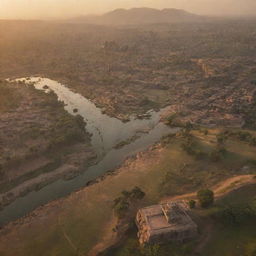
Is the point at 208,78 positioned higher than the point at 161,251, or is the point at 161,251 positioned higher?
the point at 161,251

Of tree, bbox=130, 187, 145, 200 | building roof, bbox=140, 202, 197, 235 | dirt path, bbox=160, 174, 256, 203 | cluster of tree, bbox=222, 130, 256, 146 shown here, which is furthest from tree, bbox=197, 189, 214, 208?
cluster of tree, bbox=222, 130, 256, 146

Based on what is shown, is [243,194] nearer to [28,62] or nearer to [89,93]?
[89,93]

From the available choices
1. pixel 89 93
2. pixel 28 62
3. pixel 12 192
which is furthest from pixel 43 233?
pixel 28 62

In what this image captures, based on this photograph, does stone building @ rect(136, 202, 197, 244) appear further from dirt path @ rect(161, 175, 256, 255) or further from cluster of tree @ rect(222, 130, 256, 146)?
cluster of tree @ rect(222, 130, 256, 146)

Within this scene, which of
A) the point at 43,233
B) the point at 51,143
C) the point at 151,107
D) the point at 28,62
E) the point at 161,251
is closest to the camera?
the point at 161,251

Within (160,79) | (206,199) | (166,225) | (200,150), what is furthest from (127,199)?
(160,79)

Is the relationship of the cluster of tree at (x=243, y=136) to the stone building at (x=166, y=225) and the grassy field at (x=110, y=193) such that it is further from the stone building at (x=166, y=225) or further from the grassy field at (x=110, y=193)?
the stone building at (x=166, y=225)

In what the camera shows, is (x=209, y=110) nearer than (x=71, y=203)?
No

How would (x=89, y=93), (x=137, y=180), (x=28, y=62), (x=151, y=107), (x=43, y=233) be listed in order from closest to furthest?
1. (x=43, y=233)
2. (x=137, y=180)
3. (x=151, y=107)
4. (x=89, y=93)
5. (x=28, y=62)
